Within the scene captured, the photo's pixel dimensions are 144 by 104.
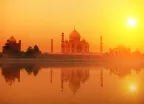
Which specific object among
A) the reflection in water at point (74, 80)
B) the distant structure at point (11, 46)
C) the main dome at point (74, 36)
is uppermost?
the main dome at point (74, 36)

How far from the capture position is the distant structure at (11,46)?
3425 centimetres

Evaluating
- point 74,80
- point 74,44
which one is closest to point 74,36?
point 74,44

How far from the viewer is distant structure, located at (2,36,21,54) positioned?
34250 mm

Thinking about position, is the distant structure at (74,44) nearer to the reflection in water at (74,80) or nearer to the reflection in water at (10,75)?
the reflection in water at (10,75)

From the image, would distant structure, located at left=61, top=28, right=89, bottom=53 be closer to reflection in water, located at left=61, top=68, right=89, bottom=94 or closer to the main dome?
the main dome

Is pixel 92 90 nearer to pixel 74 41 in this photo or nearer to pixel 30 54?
pixel 30 54

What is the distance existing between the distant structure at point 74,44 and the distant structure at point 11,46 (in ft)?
27.5

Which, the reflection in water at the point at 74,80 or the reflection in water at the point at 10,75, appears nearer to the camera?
the reflection in water at the point at 74,80

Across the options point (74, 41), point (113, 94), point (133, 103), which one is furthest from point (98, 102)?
point (74, 41)

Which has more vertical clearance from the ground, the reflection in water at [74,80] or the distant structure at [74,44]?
the distant structure at [74,44]

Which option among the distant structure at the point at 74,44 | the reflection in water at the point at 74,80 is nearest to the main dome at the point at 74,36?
the distant structure at the point at 74,44

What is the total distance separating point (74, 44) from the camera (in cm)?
4353

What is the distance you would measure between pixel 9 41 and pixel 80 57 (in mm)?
9682

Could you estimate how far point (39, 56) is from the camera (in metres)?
35.4
